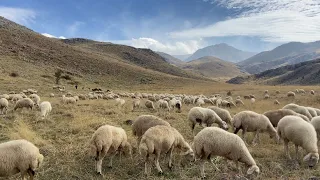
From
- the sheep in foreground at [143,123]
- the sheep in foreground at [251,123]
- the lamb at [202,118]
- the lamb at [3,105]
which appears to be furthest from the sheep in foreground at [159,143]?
the lamb at [3,105]

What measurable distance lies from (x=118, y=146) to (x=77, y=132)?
15.4 ft

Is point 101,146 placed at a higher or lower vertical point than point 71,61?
lower

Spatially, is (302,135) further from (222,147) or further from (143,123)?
(143,123)

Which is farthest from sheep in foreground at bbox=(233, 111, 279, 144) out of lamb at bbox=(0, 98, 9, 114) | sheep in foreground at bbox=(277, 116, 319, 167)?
lamb at bbox=(0, 98, 9, 114)

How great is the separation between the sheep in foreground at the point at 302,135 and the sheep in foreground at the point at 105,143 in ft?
21.4

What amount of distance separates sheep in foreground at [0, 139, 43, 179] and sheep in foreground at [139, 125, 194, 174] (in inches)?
123

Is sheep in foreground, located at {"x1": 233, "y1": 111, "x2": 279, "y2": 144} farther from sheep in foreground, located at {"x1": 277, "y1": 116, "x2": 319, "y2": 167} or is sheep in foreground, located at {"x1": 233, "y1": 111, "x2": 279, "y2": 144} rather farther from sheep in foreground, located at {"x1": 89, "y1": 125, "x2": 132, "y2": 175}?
sheep in foreground, located at {"x1": 89, "y1": 125, "x2": 132, "y2": 175}

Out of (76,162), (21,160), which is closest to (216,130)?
(76,162)

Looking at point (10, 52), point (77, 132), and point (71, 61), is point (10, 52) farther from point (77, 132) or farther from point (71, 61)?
point (77, 132)

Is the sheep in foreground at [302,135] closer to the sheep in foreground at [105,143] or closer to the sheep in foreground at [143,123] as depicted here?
the sheep in foreground at [143,123]

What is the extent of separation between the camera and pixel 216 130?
10320mm

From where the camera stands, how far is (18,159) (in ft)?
26.8

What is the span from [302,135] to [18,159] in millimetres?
9853

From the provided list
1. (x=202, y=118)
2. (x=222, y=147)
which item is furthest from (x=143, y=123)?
(x=202, y=118)
